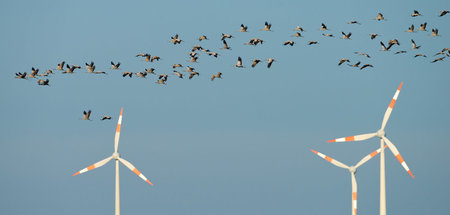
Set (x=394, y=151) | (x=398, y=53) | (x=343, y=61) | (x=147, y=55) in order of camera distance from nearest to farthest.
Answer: (x=394, y=151), (x=398, y=53), (x=343, y=61), (x=147, y=55)

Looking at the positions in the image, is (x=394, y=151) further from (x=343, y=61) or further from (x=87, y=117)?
(x=87, y=117)

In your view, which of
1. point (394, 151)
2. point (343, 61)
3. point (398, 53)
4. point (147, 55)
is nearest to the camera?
point (394, 151)

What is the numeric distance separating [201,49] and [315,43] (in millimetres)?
16039

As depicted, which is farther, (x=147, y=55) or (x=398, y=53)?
(x=147, y=55)

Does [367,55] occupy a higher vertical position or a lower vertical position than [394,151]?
higher

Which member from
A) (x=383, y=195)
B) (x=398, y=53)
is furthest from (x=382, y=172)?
(x=398, y=53)

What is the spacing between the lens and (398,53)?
152875 mm

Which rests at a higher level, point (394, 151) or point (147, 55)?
point (147, 55)

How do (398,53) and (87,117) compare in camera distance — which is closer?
(398,53)

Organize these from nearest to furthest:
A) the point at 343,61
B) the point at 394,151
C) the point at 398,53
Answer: the point at 394,151 < the point at 398,53 < the point at 343,61

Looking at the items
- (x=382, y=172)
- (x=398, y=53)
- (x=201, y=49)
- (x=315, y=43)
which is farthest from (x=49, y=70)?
(x=382, y=172)

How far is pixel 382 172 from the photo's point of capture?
129000mm

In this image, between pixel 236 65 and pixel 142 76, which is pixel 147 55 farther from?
pixel 236 65

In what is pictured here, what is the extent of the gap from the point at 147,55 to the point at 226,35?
14.5 metres
